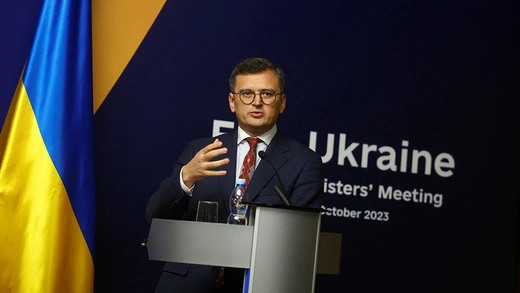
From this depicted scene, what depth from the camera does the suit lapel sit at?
3162mm

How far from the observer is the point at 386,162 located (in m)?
5.00

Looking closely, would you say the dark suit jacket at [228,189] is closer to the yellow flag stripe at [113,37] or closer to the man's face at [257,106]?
the man's face at [257,106]

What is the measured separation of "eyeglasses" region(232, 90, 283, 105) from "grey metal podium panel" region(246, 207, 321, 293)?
1124 millimetres

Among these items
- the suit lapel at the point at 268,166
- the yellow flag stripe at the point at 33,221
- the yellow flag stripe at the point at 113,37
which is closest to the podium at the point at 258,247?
the suit lapel at the point at 268,166

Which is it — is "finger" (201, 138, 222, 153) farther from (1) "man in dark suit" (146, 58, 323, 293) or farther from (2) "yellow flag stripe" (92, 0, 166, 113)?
(2) "yellow flag stripe" (92, 0, 166, 113)

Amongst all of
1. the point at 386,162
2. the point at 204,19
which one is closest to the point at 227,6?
the point at 204,19

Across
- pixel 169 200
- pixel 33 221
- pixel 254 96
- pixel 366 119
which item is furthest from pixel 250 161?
pixel 366 119

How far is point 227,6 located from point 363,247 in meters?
2.04

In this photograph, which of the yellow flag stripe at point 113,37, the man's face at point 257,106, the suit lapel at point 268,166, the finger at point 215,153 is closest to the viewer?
the finger at point 215,153

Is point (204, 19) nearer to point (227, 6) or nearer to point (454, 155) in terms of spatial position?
point (227, 6)

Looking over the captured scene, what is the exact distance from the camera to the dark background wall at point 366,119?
4.55 metres

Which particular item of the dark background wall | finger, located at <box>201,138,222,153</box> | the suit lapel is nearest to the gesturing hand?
finger, located at <box>201,138,222,153</box>

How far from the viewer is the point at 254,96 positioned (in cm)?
342

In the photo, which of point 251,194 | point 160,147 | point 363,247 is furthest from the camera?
point 363,247
